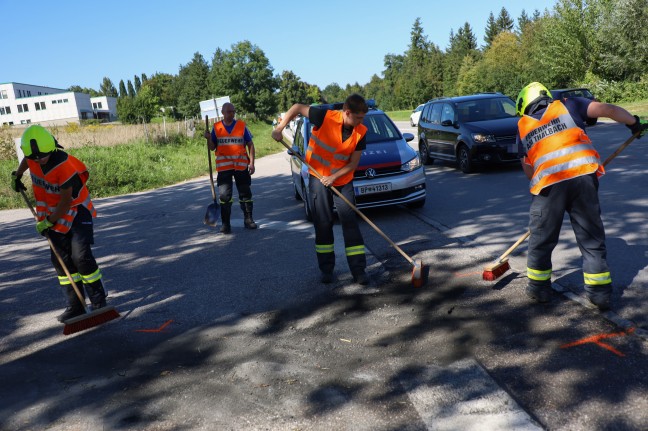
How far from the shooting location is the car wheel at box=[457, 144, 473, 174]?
1265 cm

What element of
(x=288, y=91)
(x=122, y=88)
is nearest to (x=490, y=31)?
(x=288, y=91)

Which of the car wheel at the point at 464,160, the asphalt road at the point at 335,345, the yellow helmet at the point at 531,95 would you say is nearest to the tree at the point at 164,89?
the car wheel at the point at 464,160

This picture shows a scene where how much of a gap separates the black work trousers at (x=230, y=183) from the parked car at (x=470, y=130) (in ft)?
18.8

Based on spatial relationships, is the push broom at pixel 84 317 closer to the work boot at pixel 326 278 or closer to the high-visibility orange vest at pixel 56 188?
the high-visibility orange vest at pixel 56 188

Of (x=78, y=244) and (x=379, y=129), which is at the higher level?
(x=379, y=129)

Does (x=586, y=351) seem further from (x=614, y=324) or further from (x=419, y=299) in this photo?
(x=419, y=299)

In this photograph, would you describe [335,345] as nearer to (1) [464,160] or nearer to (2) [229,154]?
(2) [229,154]

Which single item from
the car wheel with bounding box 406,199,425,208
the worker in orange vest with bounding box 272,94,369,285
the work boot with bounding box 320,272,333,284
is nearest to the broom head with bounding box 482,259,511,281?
the worker in orange vest with bounding box 272,94,369,285

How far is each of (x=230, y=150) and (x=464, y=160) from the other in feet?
20.4

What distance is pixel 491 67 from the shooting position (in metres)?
56.6

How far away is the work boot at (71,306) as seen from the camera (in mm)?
5410

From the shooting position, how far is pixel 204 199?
13.5 metres

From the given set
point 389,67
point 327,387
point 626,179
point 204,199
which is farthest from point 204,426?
point 389,67

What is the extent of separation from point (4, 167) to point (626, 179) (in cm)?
1841
